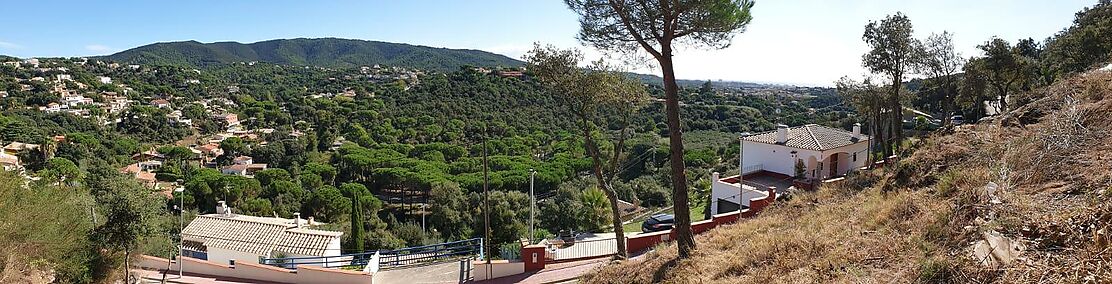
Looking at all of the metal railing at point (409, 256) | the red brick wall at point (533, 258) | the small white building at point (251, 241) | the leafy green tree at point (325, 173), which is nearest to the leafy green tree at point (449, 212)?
the small white building at point (251, 241)

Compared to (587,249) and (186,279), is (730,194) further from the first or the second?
(186,279)

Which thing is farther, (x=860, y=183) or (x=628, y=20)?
(x=860, y=183)

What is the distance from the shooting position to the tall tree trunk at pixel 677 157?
845 centimetres

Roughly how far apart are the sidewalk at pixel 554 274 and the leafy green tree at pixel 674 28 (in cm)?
366

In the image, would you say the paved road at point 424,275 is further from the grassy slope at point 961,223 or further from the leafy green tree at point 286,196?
the leafy green tree at point 286,196

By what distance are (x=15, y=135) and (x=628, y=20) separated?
207ft

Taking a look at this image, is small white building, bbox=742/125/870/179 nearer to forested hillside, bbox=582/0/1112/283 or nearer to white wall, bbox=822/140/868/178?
white wall, bbox=822/140/868/178

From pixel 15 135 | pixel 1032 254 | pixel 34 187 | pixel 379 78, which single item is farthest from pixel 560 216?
pixel 379 78

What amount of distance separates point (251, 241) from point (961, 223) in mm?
21074

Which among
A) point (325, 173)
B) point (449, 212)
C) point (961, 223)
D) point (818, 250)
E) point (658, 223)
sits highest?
point (961, 223)

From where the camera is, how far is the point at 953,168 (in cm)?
817

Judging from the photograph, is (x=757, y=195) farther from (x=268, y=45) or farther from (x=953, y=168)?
(x=268, y=45)

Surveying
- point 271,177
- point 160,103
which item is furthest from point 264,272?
point 160,103

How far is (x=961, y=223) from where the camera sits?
18.6 feet
